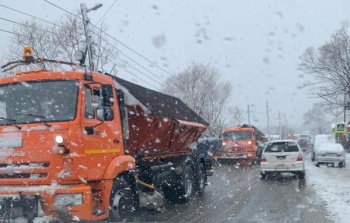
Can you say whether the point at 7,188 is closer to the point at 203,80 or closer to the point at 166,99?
the point at 166,99

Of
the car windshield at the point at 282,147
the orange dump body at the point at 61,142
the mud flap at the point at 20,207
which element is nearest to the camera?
the mud flap at the point at 20,207

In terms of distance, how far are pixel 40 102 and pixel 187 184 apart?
20.4ft

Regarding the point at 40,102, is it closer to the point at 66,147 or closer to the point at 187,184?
the point at 66,147

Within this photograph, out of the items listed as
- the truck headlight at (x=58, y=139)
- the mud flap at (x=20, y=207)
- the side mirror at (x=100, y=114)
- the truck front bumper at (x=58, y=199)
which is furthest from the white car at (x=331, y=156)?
the mud flap at (x=20, y=207)

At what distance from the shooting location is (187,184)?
470 inches

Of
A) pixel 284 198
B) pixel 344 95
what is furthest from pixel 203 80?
pixel 284 198

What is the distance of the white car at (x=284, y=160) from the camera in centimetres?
1677

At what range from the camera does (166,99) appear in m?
11.1

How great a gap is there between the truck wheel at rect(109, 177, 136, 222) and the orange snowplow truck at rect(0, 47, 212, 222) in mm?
16

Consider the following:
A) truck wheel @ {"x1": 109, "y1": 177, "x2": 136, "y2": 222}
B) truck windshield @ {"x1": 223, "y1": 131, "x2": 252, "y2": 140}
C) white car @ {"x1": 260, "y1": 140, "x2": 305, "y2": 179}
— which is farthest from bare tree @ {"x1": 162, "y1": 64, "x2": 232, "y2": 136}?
truck wheel @ {"x1": 109, "y1": 177, "x2": 136, "y2": 222}

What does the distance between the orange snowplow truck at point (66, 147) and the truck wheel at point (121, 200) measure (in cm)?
2

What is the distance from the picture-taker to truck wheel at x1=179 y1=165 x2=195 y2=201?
11406 millimetres

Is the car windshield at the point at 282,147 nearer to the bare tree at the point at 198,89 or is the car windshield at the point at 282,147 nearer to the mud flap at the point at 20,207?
the mud flap at the point at 20,207

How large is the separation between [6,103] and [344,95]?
30299mm
